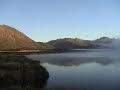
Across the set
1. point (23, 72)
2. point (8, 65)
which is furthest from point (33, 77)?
point (8, 65)

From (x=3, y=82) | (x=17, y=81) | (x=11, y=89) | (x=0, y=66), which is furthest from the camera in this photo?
(x=0, y=66)

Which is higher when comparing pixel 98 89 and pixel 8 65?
pixel 8 65

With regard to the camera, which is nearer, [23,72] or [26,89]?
[26,89]

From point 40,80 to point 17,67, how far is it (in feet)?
15.7

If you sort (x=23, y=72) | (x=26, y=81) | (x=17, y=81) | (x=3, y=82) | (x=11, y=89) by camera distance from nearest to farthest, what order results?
(x=11, y=89)
(x=3, y=82)
(x=17, y=81)
(x=26, y=81)
(x=23, y=72)

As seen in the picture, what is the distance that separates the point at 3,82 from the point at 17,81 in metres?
3.40

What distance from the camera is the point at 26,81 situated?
38656 millimetres

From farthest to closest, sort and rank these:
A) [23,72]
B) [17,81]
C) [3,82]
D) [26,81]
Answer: [23,72]
[26,81]
[17,81]
[3,82]

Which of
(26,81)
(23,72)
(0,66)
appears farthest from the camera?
(0,66)

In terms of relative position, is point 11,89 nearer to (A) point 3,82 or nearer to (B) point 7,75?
(A) point 3,82

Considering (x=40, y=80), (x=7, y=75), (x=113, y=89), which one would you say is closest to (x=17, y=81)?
(x=7, y=75)

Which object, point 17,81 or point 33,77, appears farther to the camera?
point 33,77

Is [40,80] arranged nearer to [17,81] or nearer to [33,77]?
[33,77]

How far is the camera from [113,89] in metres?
36.2
